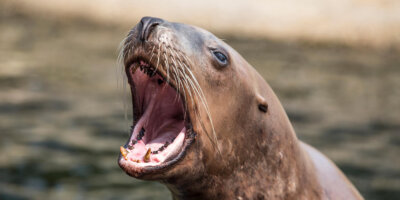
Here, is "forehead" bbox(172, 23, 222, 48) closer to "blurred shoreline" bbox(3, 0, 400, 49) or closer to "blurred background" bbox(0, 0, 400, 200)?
"blurred background" bbox(0, 0, 400, 200)

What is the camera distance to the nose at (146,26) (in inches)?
102

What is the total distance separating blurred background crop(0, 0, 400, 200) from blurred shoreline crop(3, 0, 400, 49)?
0.02 metres

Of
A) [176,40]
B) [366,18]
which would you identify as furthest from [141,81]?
[366,18]

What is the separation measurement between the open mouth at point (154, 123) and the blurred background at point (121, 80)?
303 millimetres

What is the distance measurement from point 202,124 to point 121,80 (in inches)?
264

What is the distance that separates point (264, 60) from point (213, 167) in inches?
353

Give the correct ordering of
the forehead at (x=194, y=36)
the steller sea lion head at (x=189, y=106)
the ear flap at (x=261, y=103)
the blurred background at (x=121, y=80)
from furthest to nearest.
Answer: the blurred background at (x=121, y=80)
the ear flap at (x=261, y=103)
the forehead at (x=194, y=36)
the steller sea lion head at (x=189, y=106)

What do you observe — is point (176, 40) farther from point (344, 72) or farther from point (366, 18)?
point (366, 18)

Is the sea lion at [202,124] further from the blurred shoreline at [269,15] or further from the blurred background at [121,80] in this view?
the blurred shoreline at [269,15]

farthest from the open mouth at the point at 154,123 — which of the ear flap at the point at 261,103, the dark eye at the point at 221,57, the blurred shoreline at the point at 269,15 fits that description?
the blurred shoreline at the point at 269,15

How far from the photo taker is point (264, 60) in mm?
11570

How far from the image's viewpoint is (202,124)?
8.67ft

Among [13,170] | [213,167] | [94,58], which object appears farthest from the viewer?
[94,58]

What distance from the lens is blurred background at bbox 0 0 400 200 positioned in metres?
5.88
